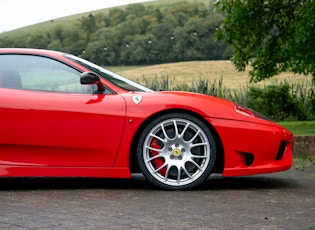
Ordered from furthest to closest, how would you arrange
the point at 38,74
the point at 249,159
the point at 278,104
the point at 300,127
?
the point at 278,104 < the point at 300,127 < the point at 38,74 < the point at 249,159

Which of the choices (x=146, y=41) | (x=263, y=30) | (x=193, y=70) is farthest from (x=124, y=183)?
(x=146, y=41)

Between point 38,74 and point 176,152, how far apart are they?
4.98 ft

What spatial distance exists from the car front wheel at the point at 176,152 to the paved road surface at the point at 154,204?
0.43 ft

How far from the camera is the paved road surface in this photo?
17.5 ft

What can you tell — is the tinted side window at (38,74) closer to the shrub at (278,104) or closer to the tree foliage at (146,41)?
the shrub at (278,104)

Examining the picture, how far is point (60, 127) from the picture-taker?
7141mm

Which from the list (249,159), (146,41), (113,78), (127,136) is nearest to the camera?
(127,136)

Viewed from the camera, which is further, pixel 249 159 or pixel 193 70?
pixel 193 70

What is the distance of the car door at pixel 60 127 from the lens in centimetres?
712

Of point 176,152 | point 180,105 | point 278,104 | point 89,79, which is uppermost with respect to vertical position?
point 89,79

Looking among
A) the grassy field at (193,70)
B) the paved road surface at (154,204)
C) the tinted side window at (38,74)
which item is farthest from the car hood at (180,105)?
the grassy field at (193,70)

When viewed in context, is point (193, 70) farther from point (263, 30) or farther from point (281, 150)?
point (281, 150)

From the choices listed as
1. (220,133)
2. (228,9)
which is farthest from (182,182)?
(228,9)

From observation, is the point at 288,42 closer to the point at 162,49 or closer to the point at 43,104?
the point at 43,104
